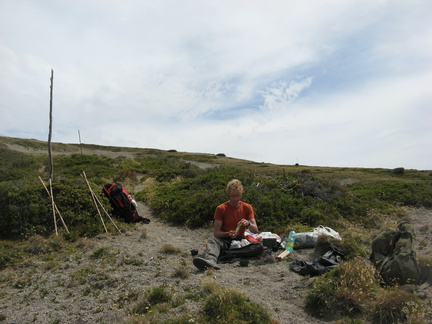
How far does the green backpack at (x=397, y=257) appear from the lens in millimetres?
4496

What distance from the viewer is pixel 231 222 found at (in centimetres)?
650

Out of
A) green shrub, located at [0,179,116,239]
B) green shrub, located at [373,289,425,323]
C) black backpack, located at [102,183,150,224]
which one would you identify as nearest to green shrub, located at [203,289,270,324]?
green shrub, located at [373,289,425,323]

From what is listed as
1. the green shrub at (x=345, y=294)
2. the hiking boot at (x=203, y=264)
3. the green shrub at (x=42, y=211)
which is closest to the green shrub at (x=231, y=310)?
the green shrub at (x=345, y=294)

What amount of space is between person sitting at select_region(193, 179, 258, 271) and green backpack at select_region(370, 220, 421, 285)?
223cm

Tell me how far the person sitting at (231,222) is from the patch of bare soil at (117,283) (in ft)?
1.69

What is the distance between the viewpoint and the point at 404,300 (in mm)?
3635

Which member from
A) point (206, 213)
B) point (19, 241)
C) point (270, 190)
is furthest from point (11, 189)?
point (270, 190)

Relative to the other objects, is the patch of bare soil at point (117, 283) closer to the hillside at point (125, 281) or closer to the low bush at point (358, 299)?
the hillside at point (125, 281)

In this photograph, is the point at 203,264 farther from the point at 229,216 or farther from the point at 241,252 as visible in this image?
the point at 229,216

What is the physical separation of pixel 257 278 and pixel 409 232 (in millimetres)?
2547

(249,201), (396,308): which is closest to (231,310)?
(396,308)

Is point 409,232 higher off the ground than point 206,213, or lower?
higher

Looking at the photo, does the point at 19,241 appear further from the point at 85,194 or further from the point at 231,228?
the point at 231,228

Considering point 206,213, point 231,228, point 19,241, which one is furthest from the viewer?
point 206,213
